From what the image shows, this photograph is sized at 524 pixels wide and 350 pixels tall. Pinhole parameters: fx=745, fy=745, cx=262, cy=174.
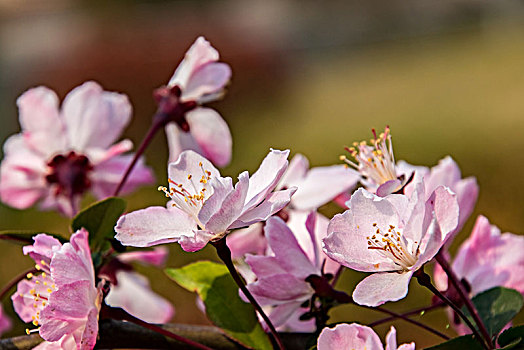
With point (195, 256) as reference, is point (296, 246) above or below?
above

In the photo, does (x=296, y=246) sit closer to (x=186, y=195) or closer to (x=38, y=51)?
(x=186, y=195)

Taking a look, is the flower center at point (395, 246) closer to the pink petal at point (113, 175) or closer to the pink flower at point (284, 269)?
the pink flower at point (284, 269)

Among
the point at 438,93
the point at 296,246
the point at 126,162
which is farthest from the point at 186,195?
the point at 438,93

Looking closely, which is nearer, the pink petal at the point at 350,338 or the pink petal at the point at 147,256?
the pink petal at the point at 350,338

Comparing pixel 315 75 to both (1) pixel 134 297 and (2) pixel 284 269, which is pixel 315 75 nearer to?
(1) pixel 134 297

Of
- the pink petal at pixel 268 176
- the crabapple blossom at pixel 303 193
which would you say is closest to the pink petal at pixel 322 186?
the crabapple blossom at pixel 303 193

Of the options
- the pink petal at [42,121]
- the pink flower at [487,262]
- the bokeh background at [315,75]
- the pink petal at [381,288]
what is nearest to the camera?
the pink petal at [381,288]
